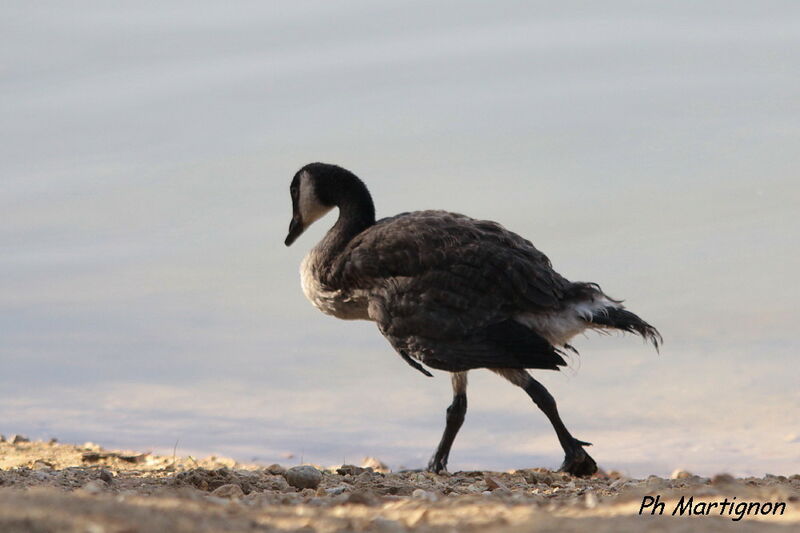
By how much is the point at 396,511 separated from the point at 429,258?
3961 millimetres

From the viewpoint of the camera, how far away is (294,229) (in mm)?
12344

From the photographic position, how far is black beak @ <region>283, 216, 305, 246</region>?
12.3m

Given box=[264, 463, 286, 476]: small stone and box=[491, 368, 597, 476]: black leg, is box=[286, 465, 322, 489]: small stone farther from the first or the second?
box=[491, 368, 597, 476]: black leg

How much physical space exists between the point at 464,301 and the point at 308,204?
9.47 ft

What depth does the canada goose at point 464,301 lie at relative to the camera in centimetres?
980

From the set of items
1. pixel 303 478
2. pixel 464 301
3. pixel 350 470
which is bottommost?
pixel 303 478

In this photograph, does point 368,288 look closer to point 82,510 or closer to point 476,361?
point 476,361

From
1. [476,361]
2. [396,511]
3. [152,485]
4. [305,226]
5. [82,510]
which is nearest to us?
[82,510]

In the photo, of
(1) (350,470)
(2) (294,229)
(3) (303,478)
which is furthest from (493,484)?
(2) (294,229)

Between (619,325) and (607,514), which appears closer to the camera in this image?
(607,514)

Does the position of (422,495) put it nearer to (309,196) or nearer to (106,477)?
(106,477)

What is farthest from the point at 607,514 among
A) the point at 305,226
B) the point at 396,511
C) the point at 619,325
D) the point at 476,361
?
the point at 305,226

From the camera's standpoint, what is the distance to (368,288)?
408 inches

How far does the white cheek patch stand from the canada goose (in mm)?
1229
